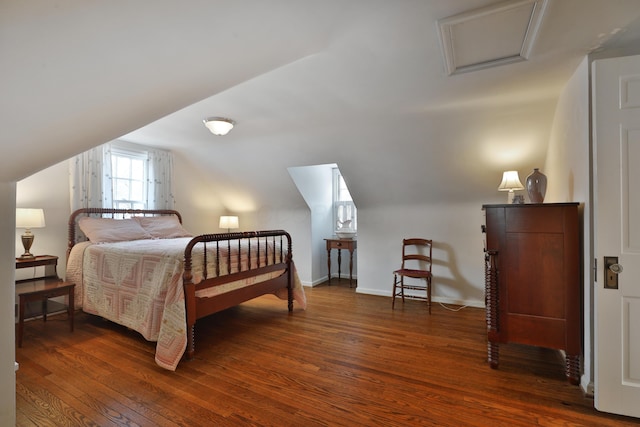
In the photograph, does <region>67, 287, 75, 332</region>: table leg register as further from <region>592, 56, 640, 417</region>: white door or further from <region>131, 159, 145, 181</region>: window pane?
<region>592, 56, 640, 417</region>: white door

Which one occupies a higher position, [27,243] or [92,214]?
[92,214]

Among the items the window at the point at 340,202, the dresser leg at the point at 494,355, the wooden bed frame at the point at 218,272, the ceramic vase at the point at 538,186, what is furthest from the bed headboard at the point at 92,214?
the ceramic vase at the point at 538,186

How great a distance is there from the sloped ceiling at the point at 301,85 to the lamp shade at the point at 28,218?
4.89 feet

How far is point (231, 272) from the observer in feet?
10.0

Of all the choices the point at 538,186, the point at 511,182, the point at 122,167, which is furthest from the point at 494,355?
the point at 122,167

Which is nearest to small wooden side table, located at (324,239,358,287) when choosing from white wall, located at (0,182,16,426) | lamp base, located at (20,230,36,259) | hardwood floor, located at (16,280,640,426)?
hardwood floor, located at (16,280,640,426)

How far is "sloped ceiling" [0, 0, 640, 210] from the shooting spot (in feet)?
3.21

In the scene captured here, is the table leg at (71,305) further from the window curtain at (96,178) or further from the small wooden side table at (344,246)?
the small wooden side table at (344,246)

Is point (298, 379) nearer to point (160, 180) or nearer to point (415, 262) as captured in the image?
point (415, 262)

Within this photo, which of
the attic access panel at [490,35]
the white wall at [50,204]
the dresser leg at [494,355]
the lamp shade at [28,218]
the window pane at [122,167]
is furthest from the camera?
the window pane at [122,167]

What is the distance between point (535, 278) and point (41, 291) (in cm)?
422

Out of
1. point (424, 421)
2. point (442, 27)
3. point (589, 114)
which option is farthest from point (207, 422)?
point (589, 114)

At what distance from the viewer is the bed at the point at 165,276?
2.56 m

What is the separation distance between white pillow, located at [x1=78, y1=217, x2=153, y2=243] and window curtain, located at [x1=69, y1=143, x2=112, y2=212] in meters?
0.27
